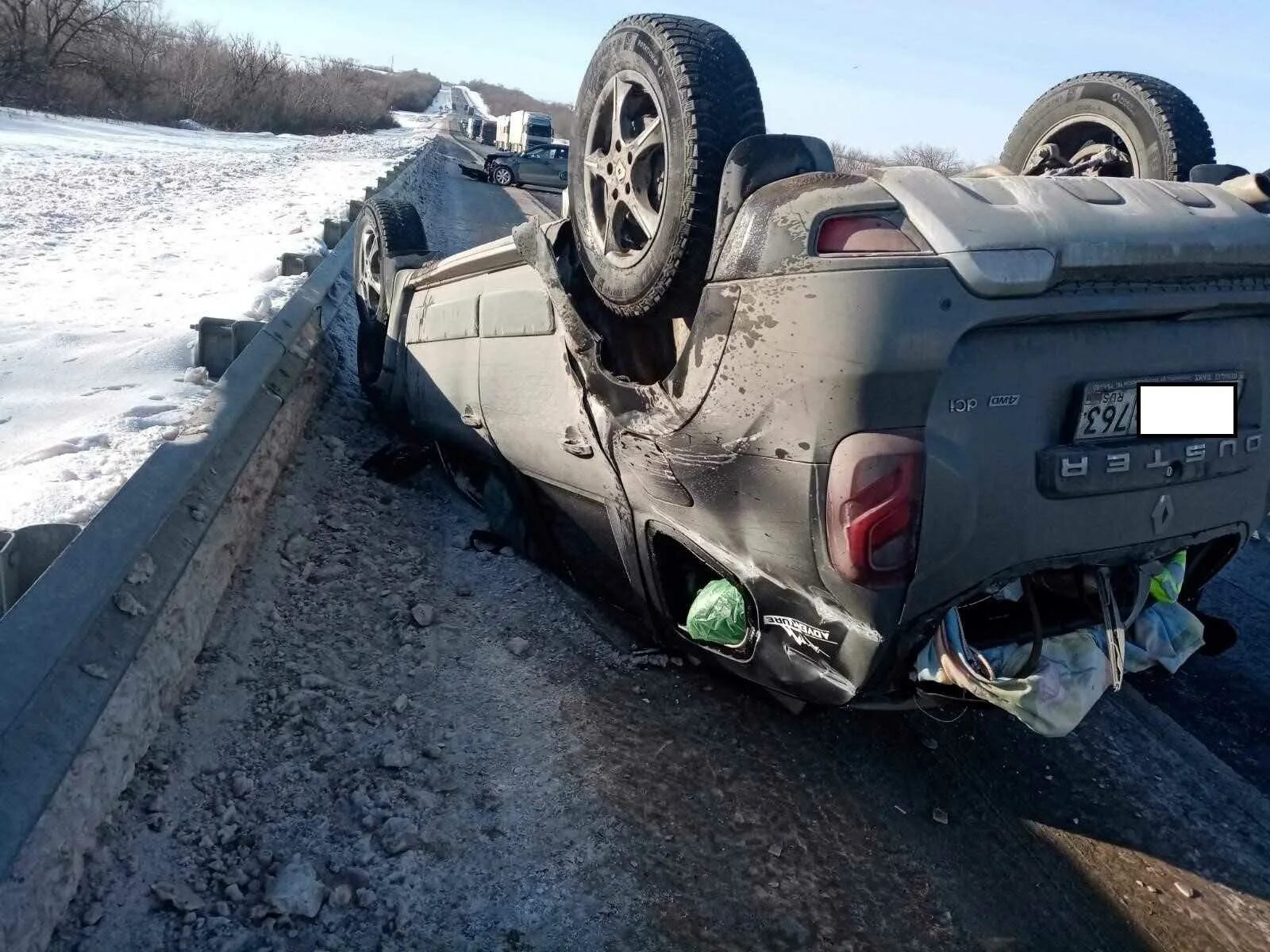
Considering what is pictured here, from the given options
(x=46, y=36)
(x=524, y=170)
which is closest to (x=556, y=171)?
(x=524, y=170)

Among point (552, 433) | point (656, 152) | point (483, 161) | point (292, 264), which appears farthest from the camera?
point (483, 161)

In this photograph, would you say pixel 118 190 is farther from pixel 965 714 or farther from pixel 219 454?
pixel 965 714

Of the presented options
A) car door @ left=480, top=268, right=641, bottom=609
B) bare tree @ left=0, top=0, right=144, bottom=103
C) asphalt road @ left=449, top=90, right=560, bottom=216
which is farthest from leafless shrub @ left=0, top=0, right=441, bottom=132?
car door @ left=480, top=268, right=641, bottom=609

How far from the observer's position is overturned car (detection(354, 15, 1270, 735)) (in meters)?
2.31

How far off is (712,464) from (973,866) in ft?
4.25

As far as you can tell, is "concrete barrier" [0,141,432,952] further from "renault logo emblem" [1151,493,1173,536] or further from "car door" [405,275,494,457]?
"renault logo emblem" [1151,493,1173,536]

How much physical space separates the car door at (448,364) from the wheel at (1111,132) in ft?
7.32

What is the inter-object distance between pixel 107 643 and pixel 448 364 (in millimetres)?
2280

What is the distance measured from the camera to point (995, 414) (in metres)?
2.41

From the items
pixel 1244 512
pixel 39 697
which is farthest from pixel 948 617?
pixel 39 697

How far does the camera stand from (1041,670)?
262 centimetres

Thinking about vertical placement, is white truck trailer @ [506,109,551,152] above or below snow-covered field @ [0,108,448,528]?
above

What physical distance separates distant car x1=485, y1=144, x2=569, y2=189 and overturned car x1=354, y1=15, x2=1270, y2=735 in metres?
21.9

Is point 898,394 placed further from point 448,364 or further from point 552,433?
point 448,364
